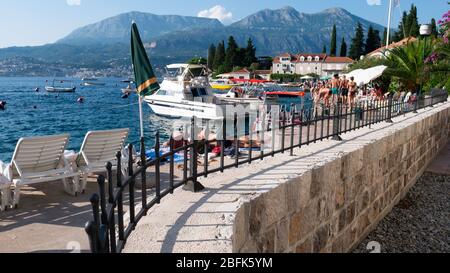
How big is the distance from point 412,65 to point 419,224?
550 inches

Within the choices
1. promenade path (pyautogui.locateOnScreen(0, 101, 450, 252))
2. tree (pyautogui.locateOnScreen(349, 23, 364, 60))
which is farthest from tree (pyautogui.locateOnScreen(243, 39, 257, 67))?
promenade path (pyautogui.locateOnScreen(0, 101, 450, 252))

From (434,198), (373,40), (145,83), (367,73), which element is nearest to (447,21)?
(367,73)

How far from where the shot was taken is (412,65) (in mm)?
18844

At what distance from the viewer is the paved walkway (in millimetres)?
6133

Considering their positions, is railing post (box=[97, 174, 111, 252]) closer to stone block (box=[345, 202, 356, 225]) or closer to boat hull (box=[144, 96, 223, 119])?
stone block (box=[345, 202, 356, 225])

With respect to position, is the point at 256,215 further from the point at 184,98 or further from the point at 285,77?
the point at 285,77

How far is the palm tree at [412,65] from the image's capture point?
60.9 feet

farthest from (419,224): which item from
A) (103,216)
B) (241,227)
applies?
(103,216)

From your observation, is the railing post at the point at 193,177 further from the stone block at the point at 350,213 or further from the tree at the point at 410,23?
the tree at the point at 410,23

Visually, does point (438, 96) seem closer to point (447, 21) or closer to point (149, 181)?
point (447, 21)

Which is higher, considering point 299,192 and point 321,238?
point 299,192

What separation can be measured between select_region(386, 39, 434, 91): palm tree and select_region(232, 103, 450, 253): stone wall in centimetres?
1123

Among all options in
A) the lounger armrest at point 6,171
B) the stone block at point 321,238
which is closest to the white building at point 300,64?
the stone block at point 321,238

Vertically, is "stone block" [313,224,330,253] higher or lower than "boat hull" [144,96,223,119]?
higher
